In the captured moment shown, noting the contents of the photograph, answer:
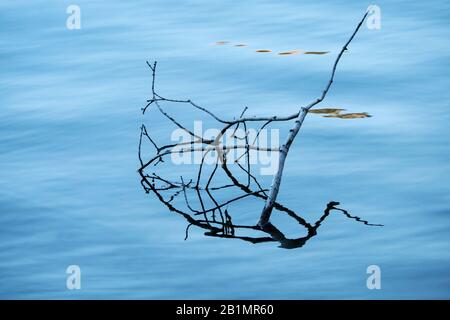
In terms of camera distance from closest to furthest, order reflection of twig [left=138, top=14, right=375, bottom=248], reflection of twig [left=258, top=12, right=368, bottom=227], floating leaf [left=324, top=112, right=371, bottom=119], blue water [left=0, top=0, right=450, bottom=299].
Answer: blue water [left=0, top=0, right=450, bottom=299] < reflection of twig [left=258, top=12, right=368, bottom=227] < reflection of twig [left=138, top=14, right=375, bottom=248] < floating leaf [left=324, top=112, right=371, bottom=119]

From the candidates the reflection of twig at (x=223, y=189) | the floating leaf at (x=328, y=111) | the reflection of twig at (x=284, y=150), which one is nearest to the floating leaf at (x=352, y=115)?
the floating leaf at (x=328, y=111)

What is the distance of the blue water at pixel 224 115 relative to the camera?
198 inches

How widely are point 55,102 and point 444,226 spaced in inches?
135

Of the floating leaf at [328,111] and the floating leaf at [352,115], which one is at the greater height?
the floating leaf at [328,111]

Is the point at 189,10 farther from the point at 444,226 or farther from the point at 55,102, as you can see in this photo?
the point at 444,226

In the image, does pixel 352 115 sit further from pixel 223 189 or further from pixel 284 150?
pixel 284 150

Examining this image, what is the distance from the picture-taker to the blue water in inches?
198

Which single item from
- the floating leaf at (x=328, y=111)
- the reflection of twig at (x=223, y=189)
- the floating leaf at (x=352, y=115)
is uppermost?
the floating leaf at (x=328, y=111)

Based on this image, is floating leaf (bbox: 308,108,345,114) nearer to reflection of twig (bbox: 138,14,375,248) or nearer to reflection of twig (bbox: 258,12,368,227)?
reflection of twig (bbox: 138,14,375,248)

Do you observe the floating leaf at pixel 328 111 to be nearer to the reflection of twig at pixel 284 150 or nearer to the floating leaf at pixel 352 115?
the floating leaf at pixel 352 115

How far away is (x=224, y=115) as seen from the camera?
7121mm

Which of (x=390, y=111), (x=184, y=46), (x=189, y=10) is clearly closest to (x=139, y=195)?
(x=390, y=111)

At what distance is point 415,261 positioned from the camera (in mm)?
5035

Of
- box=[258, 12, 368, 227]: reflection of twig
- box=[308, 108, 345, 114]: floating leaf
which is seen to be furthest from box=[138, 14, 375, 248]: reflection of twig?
box=[308, 108, 345, 114]: floating leaf
